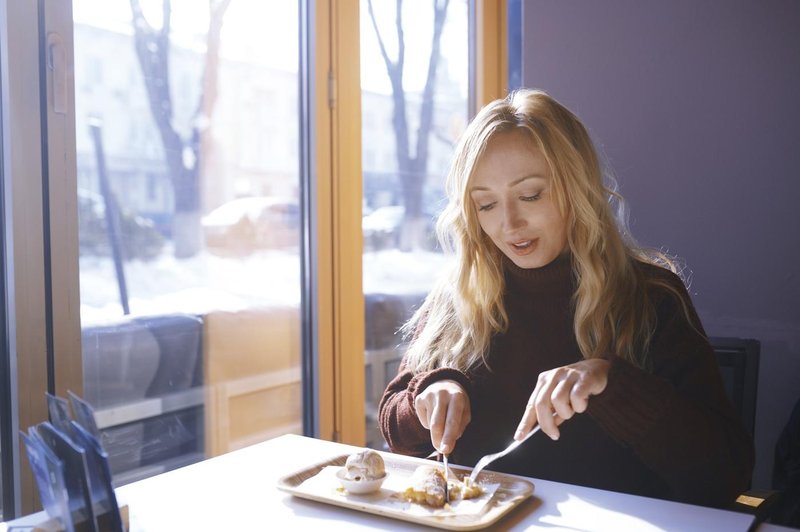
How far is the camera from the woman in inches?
52.4

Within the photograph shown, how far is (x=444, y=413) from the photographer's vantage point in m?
1.35

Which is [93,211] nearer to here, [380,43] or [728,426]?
[380,43]

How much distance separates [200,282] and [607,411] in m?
1.41

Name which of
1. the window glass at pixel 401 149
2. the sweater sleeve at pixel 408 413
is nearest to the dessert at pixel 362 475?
the sweater sleeve at pixel 408 413

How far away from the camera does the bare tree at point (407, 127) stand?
2863mm

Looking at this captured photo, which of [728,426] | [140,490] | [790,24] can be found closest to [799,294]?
[790,24]

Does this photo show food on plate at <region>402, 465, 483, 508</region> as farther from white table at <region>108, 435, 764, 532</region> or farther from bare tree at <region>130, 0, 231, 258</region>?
bare tree at <region>130, 0, 231, 258</region>

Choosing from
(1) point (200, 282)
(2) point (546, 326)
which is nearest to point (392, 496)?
(2) point (546, 326)

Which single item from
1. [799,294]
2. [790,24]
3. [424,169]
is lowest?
[799,294]

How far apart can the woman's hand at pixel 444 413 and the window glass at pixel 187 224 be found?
3.23 feet

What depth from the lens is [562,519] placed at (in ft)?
3.47

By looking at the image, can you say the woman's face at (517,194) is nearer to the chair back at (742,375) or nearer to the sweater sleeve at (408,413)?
the sweater sleeve at (408,413)

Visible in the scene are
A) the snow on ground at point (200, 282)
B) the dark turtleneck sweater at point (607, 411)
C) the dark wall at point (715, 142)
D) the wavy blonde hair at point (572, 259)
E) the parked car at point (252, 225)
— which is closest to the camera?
the dark turtleneck sweater at point (607, 411)

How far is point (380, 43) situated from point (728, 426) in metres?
1.94
